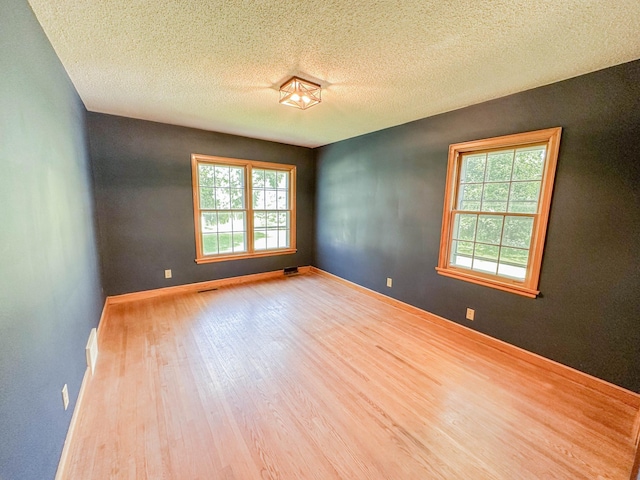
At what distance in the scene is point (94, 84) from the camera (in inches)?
93.1

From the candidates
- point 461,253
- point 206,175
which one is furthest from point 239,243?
point 461,253

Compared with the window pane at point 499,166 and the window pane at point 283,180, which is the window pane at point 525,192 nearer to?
the window pane at point 499,166

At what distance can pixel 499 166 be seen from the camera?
8.46 feet

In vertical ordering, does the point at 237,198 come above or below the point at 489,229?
above

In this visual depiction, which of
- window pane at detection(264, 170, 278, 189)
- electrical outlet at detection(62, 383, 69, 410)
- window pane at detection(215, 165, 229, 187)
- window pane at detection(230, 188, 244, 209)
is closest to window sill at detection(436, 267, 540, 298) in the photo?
window pane at detection(264, 170, 278, 189)

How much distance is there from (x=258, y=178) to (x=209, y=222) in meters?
1.15

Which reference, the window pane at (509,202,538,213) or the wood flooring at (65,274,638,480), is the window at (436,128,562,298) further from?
the wood flooring at (65,274,638,480)

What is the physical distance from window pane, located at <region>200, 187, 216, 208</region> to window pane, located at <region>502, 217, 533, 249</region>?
399 cm

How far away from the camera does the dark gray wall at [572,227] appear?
189 cm

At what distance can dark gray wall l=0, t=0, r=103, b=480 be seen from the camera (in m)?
0.99

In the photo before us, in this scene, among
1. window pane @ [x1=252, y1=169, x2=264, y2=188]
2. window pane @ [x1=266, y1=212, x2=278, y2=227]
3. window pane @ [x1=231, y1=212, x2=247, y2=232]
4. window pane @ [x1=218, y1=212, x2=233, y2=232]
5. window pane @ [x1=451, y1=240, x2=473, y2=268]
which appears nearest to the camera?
window pane @ [x1=451, y1=240, x2=473, y2=268]

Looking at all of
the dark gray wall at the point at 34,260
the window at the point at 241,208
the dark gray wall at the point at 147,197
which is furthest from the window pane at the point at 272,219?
the dark gray wall at the point at 34,260

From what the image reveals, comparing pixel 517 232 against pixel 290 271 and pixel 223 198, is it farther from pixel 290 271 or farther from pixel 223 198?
pixel 223 198

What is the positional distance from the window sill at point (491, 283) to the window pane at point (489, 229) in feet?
1.31
